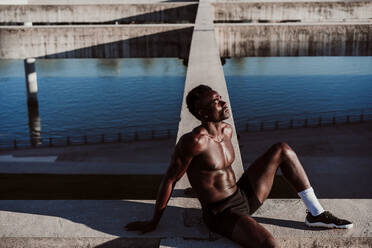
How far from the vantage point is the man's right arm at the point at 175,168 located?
499cm

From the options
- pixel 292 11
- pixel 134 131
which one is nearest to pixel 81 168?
pixel 134 131

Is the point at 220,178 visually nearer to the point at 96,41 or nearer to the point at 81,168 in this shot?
the point at 81,168

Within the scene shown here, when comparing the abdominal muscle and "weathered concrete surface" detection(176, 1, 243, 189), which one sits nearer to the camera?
the abdominal muscle

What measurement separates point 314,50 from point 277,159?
67.9ft

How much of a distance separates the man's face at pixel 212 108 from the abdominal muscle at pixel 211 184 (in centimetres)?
64

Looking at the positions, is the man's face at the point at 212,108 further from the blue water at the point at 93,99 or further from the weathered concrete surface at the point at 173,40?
the blue water at the point at 93,99

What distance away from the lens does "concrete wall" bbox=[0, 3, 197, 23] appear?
111 feet

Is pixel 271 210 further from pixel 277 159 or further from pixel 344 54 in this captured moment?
pixel 344 54

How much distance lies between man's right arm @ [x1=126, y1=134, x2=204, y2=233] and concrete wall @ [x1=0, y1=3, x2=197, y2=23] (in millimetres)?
Answer: 29869

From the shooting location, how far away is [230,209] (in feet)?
16.7

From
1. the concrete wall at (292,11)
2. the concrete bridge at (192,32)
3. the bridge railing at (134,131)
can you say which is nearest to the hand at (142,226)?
the concrete bridge at (192,32)

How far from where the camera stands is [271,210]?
5.78 metres

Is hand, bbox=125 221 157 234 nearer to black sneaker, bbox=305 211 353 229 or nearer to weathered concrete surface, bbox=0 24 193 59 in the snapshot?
black sneaker, bbox=305 211 353 229

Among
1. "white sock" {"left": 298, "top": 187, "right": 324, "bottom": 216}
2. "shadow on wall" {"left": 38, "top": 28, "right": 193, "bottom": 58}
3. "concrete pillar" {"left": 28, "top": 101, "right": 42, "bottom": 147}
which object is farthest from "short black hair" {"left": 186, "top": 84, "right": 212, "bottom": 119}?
"concrete pillar" {"left": 28, "top": 101, "right": 42, "bottom": 147}
